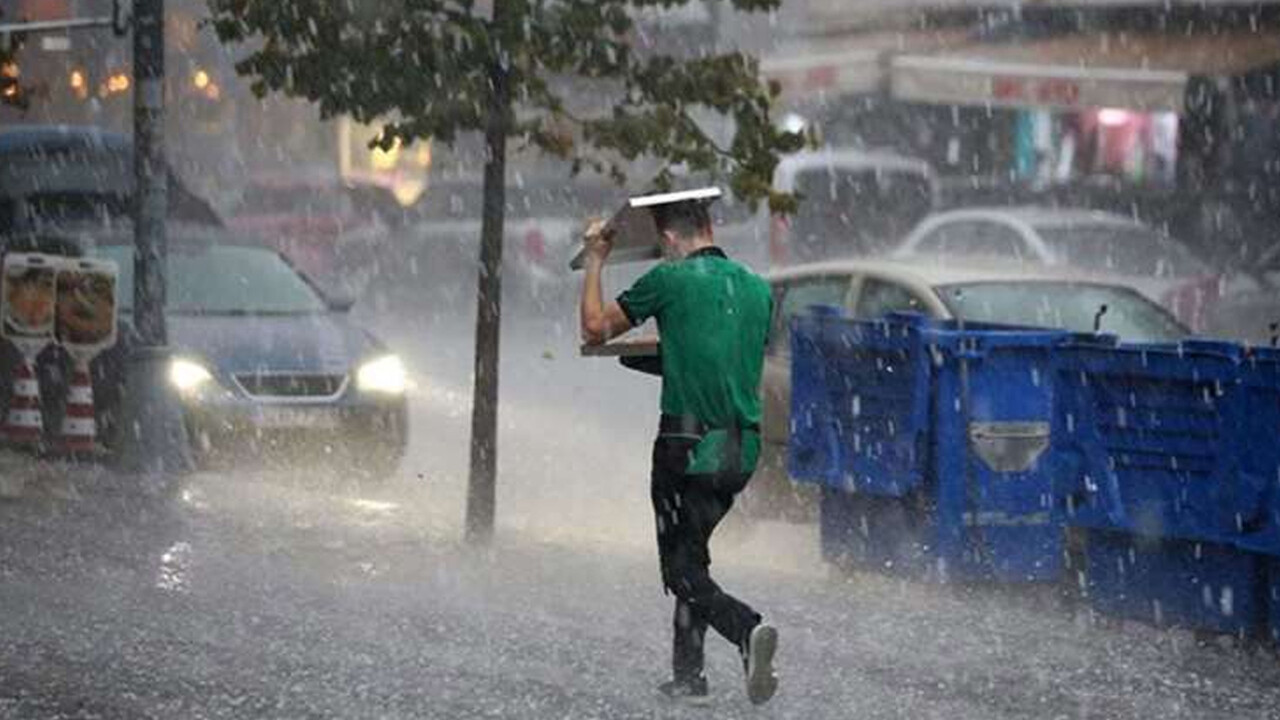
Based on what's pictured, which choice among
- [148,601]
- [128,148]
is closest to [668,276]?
[148,601]

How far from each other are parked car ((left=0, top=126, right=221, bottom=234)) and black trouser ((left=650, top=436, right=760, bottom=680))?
1058cm

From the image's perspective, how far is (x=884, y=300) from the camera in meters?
14.0

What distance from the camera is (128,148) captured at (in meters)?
24.7

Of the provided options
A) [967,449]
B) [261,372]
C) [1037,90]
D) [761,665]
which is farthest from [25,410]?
[1037,90]

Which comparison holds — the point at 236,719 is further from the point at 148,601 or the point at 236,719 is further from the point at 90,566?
the point at 90,566

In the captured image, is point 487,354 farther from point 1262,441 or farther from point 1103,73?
point 1103,73

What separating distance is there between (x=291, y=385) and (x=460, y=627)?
5.44m

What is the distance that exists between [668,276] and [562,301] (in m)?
24.6

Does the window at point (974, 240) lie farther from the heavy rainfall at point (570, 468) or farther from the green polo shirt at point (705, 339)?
the green polo shirt at point (705, 339)

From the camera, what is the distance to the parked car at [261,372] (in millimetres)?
15875

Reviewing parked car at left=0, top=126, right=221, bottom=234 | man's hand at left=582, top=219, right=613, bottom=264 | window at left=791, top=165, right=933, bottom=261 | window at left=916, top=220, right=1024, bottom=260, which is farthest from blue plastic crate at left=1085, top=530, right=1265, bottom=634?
window at left=791, top=165, right=933, bottom=261

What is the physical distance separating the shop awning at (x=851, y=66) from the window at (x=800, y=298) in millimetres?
16953

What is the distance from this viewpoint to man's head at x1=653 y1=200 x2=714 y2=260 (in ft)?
29.8

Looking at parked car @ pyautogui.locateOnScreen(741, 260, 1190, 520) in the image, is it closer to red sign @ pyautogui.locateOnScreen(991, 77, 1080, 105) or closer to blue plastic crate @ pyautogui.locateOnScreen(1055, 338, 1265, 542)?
blue plastic crate @ pyautogui.locateOnScreen(1055, 338, 1265, 542)
